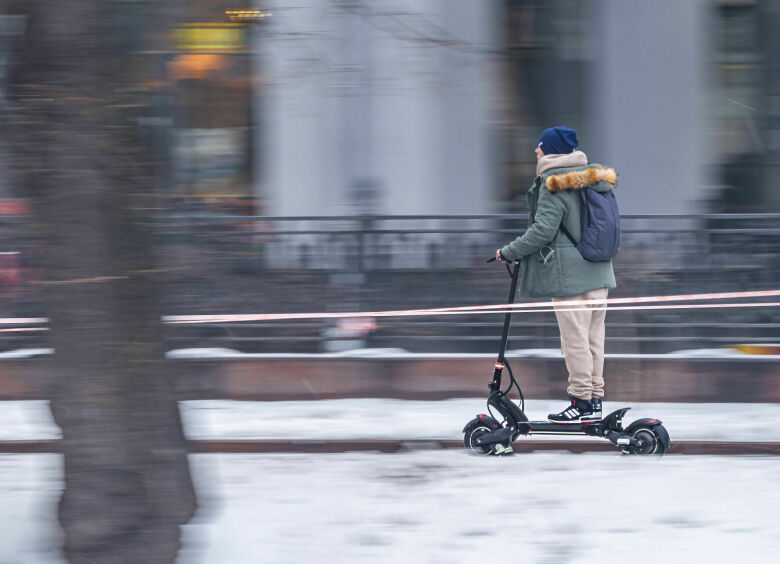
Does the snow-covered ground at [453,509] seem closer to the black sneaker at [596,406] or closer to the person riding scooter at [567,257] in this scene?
the black sneaker at [596,406]

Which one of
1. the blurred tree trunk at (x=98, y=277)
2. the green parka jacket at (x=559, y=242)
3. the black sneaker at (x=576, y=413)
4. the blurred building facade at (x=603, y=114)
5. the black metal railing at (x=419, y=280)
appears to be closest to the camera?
the blurred tree trunk at (x=98, y=277)

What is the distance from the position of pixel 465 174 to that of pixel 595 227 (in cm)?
395

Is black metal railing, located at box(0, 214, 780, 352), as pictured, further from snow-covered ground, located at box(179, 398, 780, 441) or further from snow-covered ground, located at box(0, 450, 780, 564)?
snow-covered ground, located at box(0, 450, 780, 564)

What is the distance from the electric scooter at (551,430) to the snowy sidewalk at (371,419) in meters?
0.44

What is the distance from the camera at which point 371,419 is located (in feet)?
23.0

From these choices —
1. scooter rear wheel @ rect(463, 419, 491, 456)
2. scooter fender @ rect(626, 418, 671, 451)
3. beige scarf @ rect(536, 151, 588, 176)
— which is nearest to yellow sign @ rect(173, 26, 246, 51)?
beige scarf @ rect(536, 151, 588, 176)

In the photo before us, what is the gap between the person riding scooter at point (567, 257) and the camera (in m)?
5.90

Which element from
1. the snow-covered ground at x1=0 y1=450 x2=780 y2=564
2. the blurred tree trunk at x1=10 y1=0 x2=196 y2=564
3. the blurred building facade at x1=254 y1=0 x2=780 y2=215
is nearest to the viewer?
the blurred tree trunk at x1=10 y1=0 x2=196 y2=564

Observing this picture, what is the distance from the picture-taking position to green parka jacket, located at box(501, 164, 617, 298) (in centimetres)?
589

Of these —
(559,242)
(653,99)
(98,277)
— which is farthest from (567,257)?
(653,99)

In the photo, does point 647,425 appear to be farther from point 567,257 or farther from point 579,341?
point 567,257

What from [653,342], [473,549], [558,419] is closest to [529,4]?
[653,342]

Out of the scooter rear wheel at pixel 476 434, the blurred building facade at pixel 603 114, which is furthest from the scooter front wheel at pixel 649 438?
the blurred building facade at pixel 603 114

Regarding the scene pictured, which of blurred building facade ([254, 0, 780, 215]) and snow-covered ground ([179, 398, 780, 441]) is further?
blurred building facade ([254, 0, 780, 215])
